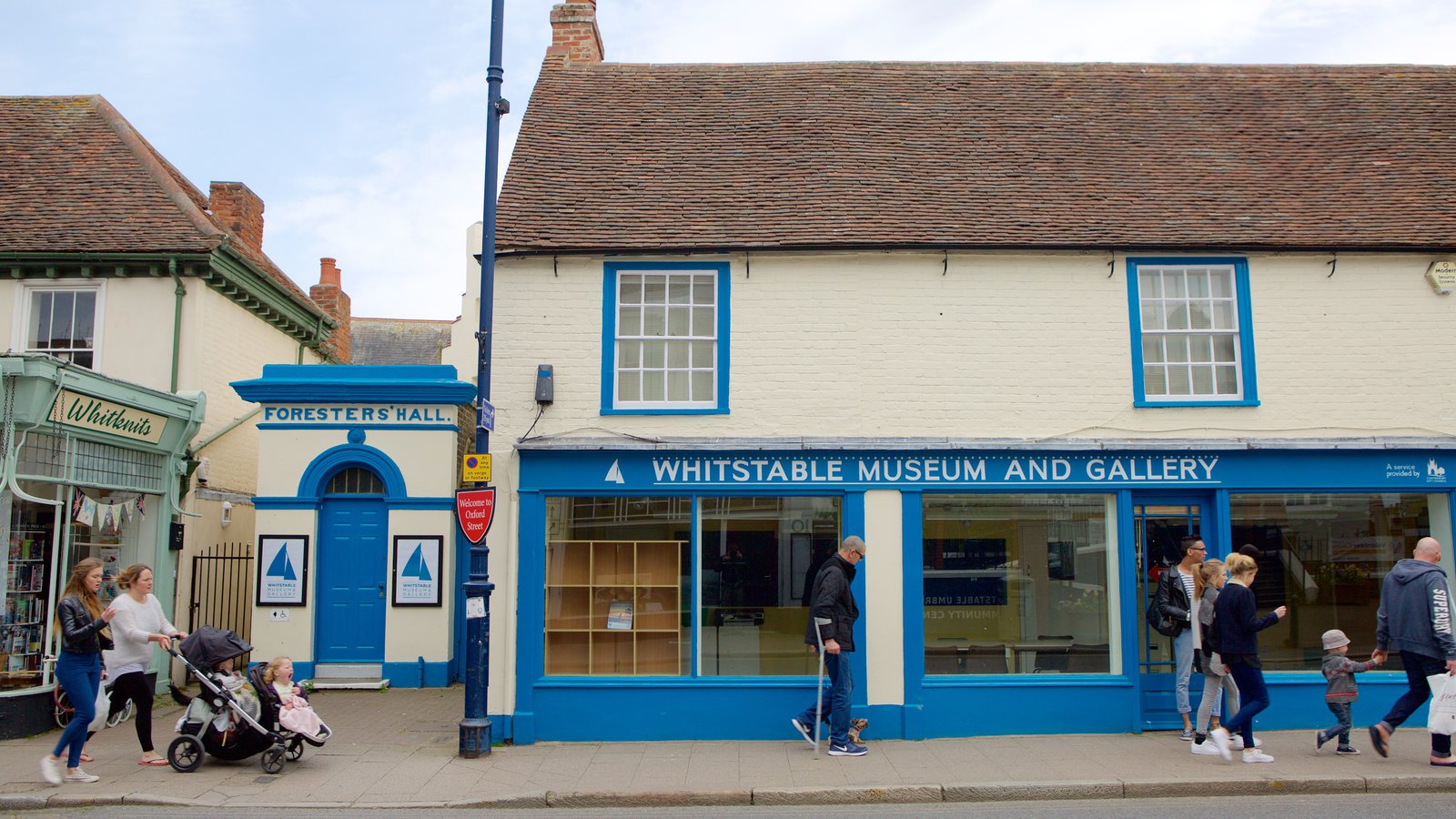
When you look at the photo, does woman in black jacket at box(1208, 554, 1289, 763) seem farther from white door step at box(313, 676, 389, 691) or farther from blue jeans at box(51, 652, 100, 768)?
white door step at box(313, 676, 389, 691)

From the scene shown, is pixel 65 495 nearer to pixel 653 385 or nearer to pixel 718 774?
pixel 653 385

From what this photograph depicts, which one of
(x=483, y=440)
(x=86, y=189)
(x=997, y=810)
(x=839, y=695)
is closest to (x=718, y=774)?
(x=839, y=695)

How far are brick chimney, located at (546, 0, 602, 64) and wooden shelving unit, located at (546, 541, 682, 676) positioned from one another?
6.92 metres

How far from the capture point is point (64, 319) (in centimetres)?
1431

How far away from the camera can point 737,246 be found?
35.4ft

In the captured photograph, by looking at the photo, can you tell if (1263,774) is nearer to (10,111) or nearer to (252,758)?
(252,758)

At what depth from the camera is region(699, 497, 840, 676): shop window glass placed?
35.2ft

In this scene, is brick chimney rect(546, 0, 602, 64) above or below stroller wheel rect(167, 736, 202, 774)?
above

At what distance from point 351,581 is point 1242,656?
397 inches

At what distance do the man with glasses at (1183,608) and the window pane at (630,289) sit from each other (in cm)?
571

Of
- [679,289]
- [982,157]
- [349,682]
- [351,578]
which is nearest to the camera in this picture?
[679,289]

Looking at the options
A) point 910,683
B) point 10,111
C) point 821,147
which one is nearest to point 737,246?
point 821,147

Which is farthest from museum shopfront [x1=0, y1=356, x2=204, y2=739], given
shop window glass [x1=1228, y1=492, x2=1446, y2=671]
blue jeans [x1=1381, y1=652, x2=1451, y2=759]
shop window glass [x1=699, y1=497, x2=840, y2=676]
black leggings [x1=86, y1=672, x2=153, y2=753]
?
blue jeans [x1=1381, y1=652, x2=1451, y2=759]

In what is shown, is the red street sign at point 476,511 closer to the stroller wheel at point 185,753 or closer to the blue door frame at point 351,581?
the stroller wheel at point 185,753
